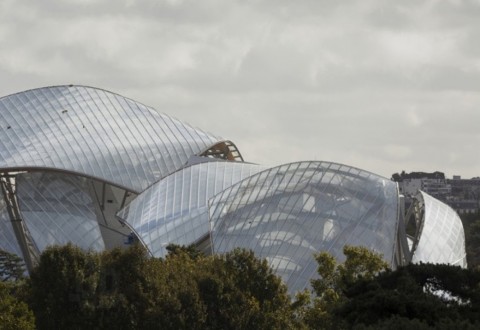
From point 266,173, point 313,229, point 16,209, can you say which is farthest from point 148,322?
point 16,209

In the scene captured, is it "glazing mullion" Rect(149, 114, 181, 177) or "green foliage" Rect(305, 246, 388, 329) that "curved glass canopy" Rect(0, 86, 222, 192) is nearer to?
"glazing mullion" Rect(149, 114, 181, 177)

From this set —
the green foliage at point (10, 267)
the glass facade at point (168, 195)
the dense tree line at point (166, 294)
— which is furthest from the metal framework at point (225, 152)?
the dense tree line at point (166, 294)

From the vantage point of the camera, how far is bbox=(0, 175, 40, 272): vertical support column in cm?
10844

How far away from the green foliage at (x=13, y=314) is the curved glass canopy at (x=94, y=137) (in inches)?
1845

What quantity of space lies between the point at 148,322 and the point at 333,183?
2618cm

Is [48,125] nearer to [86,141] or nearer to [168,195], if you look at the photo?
[86,141]

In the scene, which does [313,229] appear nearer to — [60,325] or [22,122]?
[60,325]

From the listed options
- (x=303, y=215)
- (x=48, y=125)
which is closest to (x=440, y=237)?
(x=303, y=215)

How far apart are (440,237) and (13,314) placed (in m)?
32.4

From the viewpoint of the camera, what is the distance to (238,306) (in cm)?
7012

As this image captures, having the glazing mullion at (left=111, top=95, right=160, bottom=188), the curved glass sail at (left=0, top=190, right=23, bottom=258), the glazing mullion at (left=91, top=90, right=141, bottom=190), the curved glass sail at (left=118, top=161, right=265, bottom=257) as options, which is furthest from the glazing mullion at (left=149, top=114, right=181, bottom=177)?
the curved glass sail at (left=0, top=190, right=23, bottom=258)

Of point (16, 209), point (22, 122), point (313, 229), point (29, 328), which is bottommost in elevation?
point (29, 328)

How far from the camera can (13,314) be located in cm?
6656

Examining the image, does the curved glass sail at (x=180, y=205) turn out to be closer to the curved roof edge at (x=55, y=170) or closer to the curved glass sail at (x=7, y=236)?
the curved roof edge at (x=55, y=170)
